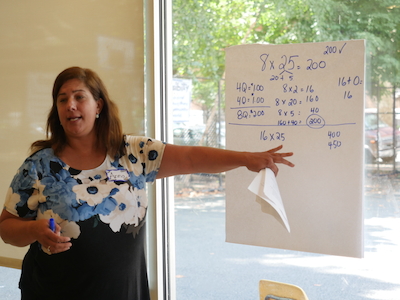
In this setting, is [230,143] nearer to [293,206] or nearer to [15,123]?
[293,206]

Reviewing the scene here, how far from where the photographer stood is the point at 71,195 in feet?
5.17

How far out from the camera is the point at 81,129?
65.1 inches

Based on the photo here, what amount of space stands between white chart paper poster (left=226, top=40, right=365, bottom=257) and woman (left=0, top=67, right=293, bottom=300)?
26cm

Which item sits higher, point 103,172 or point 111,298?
point 103,172

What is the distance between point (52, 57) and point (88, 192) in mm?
1476

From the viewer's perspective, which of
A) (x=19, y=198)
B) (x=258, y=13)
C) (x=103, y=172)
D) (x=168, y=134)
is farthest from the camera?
(x=168, y=134)

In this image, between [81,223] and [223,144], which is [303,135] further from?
[81,223]

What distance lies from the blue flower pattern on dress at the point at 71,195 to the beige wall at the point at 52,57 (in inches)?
35.9

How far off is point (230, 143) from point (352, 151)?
23.3 inches

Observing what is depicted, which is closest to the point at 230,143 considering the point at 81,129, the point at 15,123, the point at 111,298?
the point at 81,129

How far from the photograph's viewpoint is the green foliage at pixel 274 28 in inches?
80.7

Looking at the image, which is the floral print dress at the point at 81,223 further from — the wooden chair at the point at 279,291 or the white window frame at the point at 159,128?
the white window frame at the point at 159,128

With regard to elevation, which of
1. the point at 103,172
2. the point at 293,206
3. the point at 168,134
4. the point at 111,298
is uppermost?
the point at 168,134

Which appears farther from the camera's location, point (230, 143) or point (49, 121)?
point (230, 143)
